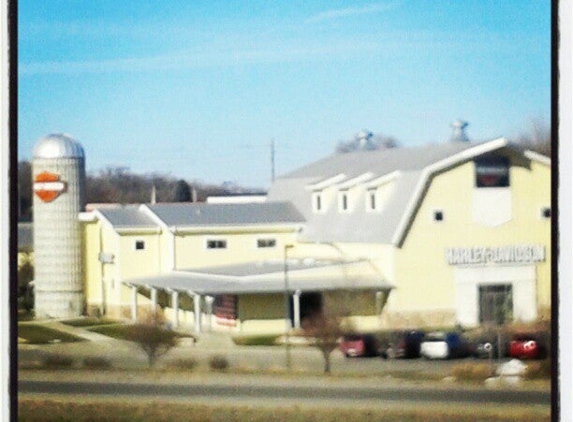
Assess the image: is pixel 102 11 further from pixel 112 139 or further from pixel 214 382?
pixel 214 382

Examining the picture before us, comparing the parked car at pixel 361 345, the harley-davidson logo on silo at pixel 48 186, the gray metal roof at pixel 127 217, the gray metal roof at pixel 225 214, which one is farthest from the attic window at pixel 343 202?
the harley-davidson logo on silo at pixel 48 186

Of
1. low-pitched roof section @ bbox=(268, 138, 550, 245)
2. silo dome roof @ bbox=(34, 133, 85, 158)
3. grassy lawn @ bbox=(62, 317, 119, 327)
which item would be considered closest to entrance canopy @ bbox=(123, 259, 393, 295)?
low-pitched roof section @ bbox=(268, 138, 550, 245)

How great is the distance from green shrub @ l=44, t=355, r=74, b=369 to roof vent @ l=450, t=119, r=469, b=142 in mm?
1618

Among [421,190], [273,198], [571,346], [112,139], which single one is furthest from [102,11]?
[571,346]

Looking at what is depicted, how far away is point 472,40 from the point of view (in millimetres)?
5664

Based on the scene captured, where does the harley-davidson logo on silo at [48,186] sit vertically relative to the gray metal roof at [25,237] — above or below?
above

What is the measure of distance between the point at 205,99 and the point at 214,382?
40.6 inches

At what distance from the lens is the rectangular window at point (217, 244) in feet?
19.0

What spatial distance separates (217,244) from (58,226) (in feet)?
1.94

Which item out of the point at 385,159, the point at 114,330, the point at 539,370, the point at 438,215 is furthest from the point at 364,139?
the point at 114,330

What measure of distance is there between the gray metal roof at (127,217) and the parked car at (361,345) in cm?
83

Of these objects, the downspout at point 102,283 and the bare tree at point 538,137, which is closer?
the bare tree at point 538,137

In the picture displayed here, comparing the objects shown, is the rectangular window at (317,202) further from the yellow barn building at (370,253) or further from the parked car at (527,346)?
the parked car at (527,346)

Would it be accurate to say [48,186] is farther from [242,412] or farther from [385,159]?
[385,159]
